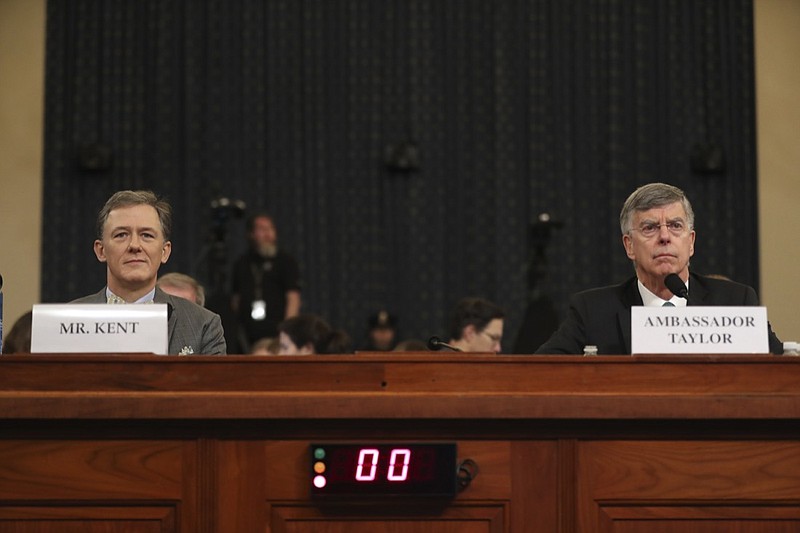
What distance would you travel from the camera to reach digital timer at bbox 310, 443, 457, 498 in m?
1.93

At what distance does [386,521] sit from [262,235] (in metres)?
4.91

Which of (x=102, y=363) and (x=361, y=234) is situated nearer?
(x=102, y=363)

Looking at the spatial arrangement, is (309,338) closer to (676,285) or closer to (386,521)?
(676,285)

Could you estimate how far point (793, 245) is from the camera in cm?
753

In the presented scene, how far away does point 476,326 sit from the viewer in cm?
468

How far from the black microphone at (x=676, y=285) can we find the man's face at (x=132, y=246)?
123 centimetres

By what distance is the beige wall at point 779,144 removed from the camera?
751 centimetres

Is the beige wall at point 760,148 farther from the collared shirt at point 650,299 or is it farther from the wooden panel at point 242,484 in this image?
Answer: the wooden panel at point 242,484

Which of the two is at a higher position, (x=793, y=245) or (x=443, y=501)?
(x=793, y=245)

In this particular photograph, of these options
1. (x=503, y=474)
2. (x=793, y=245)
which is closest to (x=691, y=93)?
(x=793, y=245)

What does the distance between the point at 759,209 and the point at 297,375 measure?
6095mm

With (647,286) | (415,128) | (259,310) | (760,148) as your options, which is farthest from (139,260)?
(760,148)

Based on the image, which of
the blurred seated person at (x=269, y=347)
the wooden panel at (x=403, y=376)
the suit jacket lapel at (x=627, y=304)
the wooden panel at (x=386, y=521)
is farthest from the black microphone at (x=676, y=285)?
the blurred seated person at (x=269, y=347)

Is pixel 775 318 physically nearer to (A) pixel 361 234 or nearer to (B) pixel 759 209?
(B) pixel 759 209
